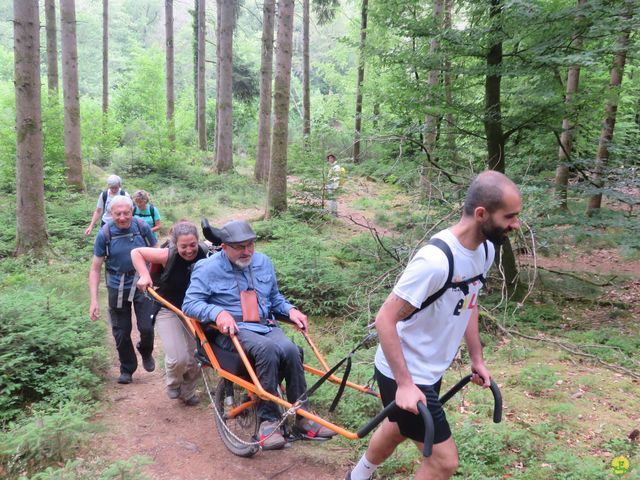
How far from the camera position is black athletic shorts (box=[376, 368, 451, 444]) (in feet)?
8.69

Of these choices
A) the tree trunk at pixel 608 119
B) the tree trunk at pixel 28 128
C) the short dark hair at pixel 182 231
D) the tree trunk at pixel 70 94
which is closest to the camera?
the short dark hair at pixel 182 231

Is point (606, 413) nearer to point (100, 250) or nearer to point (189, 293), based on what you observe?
point (189, 293)

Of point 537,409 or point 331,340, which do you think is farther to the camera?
point 331,340

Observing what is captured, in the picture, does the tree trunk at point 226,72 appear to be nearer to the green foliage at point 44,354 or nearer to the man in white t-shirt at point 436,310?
the green foliage at point 44,354

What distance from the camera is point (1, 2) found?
6266 cm

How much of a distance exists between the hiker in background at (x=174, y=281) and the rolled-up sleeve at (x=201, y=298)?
Result: 27.0 inches

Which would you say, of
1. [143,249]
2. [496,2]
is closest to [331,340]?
[143,249]

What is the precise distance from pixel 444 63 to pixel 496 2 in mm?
1236

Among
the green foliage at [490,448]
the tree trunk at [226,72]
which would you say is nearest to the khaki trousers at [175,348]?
the green foliage at [490,448]

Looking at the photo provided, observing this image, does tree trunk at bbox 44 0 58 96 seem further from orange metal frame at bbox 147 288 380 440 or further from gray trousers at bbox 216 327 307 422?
gray trousers at bbox 216 327 307 422

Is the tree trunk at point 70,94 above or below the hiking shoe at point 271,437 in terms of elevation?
above

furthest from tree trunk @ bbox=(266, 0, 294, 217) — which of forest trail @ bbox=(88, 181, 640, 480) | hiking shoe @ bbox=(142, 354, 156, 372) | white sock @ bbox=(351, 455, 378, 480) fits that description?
white sock @ bbox=(351, 455, 378, 480)

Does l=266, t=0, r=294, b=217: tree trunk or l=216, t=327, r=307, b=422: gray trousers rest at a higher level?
l=266, t=0, r=294, b=217: tree trunk

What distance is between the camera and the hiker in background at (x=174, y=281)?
15.9 feet
